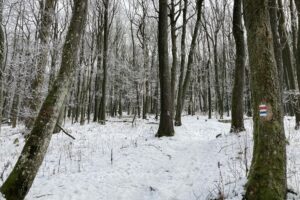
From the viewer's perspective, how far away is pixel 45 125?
146 inches

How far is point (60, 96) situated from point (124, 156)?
326 cm

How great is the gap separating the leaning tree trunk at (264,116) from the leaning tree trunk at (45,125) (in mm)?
2812

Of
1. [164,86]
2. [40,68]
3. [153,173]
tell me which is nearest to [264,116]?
[153,173]

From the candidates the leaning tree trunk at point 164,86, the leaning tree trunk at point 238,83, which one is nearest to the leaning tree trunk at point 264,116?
the leaning tree trunk at point 238,83

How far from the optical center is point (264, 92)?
10.2 ft

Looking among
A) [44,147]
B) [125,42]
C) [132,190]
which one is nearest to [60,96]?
[44,147]

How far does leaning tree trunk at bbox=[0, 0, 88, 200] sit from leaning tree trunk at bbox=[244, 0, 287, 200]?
2.81 meters

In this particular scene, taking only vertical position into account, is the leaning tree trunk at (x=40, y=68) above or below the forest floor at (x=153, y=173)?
above

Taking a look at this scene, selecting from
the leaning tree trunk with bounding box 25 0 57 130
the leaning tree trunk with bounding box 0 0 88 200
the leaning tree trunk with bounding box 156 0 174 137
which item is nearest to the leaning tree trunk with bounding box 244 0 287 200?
the leaning tree trunk with bounding box 0 0 88 200

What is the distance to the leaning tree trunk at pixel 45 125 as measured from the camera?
342 centimetres

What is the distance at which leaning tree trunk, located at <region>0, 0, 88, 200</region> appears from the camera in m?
3.42

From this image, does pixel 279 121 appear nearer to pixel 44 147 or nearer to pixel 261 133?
pixel 261 133

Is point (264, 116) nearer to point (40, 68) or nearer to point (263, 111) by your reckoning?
point (263, 111)

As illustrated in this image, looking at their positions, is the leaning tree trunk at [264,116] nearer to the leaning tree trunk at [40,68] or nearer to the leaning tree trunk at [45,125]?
the leaning tree trunk at [45,125]
